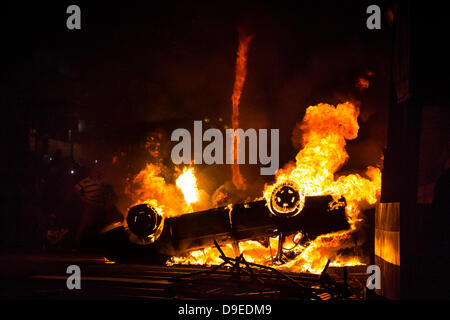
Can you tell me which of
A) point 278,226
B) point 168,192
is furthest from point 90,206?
point 278,226

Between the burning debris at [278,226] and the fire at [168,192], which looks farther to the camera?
the fire at [168,192]

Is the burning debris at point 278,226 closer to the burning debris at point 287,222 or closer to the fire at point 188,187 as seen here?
the burning debris at point 287,222

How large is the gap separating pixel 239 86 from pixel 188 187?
15.5 feet

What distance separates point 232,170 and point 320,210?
782cm

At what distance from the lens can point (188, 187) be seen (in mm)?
14359

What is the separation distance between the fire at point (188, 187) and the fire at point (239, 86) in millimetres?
1843

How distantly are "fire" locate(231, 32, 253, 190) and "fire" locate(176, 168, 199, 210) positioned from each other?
6.05 ft

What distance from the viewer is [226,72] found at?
612 inches

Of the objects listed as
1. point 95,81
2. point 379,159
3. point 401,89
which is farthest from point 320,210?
point 95,81

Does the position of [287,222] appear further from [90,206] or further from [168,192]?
[90,206]

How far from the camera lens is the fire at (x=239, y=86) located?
14843mm

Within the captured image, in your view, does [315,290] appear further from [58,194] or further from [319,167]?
[58,194]

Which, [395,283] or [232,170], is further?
[232,170]

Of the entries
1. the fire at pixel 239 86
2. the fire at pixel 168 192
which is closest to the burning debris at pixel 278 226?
the fire at pixel 168 192
